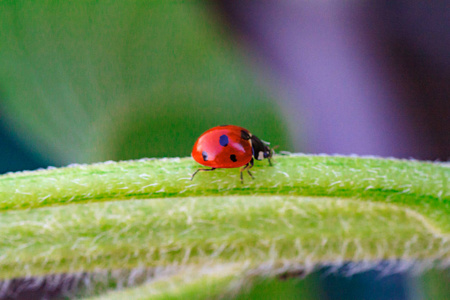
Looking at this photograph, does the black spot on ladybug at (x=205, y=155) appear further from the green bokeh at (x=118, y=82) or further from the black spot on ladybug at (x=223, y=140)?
the green bokeh at (x=118, y=82)

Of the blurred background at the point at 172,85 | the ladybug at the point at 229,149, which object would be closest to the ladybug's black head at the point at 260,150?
the ladybug at the point at 229,149

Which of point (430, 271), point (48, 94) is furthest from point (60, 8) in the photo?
point (430, 271)

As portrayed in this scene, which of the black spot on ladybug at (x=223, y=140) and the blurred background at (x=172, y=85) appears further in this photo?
the blurred background at (x=172, y=85)

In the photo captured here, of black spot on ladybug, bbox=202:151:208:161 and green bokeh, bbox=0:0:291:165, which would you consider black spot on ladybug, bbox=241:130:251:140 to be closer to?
black spot on ladybug, bbox=202:151:208:161

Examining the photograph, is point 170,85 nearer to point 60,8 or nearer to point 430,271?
point 60,8

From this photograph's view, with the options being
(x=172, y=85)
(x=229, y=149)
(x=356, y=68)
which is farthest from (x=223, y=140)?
(x=356, y=68)

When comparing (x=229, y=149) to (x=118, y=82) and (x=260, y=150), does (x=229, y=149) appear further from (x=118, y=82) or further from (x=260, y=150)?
(x=118, y=82)
